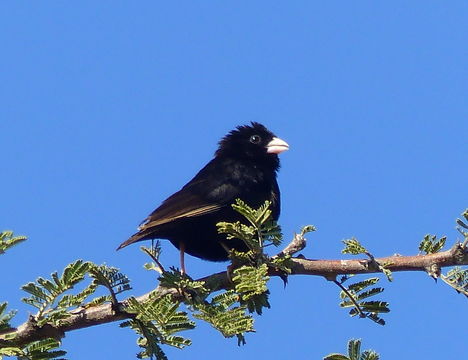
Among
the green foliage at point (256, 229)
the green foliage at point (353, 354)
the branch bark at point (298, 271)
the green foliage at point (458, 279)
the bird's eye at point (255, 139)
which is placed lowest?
the green foliage at point (353, 354)

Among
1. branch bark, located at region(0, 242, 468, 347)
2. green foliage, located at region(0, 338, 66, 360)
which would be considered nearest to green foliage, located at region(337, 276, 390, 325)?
branch bark, located at region(0, 242, 468, 347)

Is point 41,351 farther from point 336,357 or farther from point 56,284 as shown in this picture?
point 336,357

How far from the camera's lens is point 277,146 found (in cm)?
783

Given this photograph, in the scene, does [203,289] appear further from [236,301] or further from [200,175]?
[200,175]

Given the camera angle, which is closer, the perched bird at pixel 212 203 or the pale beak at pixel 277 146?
the perched bird at pixel 212 203

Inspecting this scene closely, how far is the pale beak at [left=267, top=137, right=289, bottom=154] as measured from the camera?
25.5ft

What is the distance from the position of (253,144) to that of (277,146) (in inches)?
9.2

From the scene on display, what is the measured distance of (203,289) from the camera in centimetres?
385

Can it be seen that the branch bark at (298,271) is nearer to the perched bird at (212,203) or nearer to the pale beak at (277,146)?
the perched bird at (212,203)

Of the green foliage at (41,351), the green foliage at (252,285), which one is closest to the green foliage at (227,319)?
the green foliage at (252,285)

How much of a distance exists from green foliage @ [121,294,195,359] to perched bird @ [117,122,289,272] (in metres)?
2.17

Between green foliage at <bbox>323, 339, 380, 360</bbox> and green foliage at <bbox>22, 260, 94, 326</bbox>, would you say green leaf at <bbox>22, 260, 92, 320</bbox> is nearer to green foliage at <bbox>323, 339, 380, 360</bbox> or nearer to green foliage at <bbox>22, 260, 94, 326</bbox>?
green foliage at <bbox>22, 260, 94, 326</bbox>

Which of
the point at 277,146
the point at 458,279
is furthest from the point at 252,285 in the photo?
the point at 277,146

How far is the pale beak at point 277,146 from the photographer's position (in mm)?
7777
